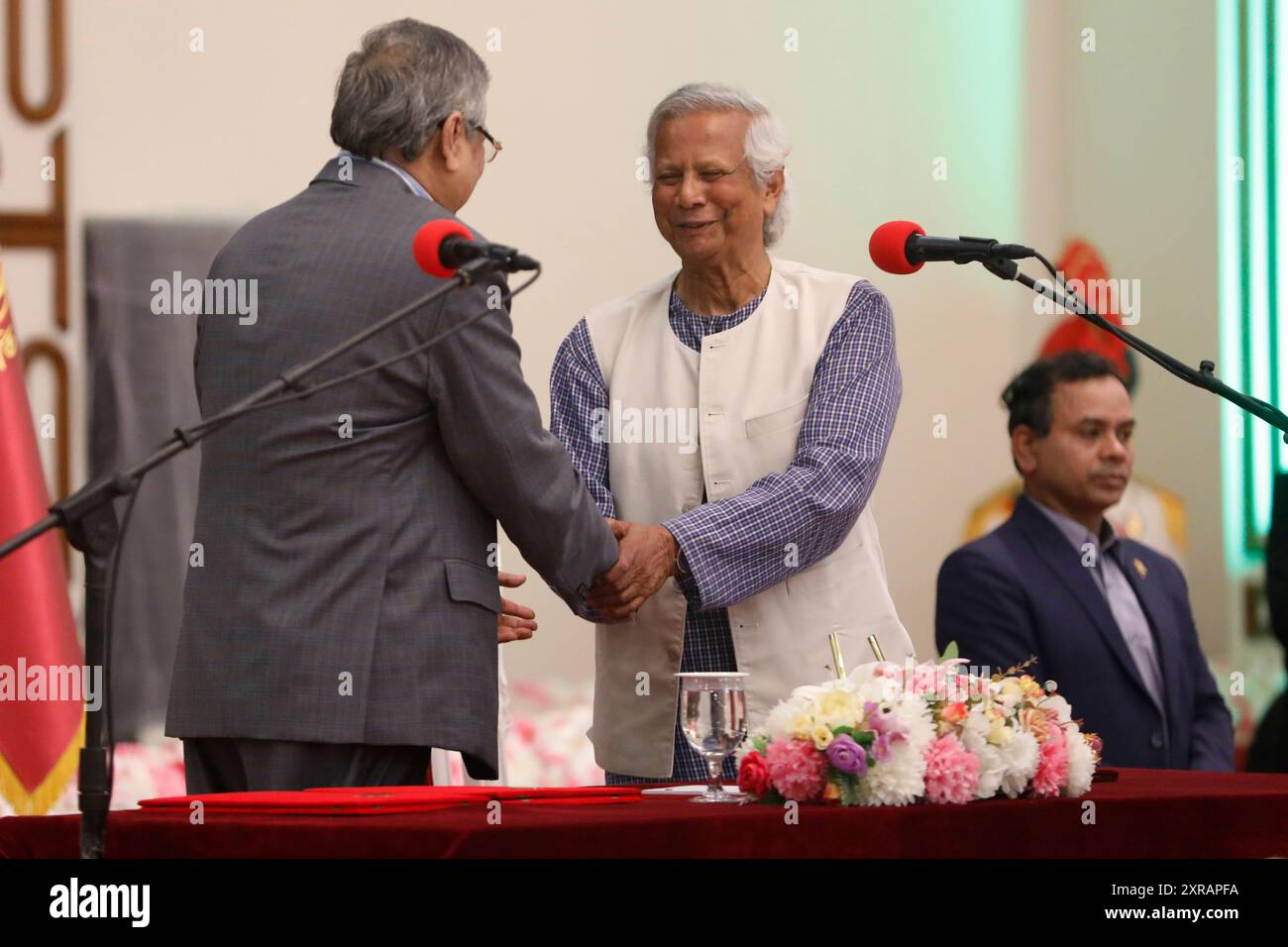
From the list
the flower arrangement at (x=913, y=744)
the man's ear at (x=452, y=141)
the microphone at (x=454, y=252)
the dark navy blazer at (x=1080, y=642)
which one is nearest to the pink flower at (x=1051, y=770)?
the flower arrangement at (x=913, y=744)

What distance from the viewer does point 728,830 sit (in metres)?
1.70

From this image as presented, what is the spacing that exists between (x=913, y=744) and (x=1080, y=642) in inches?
63.0

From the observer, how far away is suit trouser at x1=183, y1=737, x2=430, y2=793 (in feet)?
6.84

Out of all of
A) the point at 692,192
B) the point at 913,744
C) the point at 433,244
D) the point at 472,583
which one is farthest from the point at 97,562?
the point at 692,192

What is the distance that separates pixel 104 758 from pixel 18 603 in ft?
7.62

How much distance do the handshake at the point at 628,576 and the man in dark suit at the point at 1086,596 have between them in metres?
1.00

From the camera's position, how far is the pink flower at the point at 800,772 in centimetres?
184

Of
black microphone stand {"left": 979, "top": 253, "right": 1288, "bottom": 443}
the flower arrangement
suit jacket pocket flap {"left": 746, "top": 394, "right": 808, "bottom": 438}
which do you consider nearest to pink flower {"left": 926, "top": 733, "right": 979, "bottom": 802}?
the flower arrangement

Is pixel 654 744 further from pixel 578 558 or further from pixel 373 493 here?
pixel 373 493

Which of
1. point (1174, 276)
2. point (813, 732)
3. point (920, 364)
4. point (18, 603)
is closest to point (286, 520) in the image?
point (813, 732)
